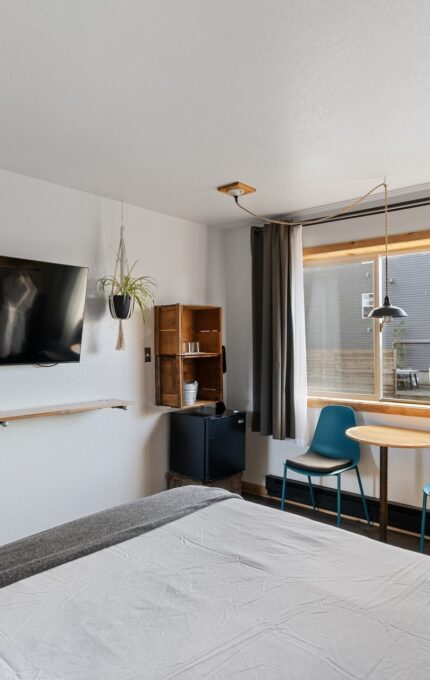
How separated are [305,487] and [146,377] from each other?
1.58m

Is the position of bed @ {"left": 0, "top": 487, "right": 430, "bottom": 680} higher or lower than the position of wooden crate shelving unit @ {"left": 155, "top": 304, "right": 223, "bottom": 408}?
lower

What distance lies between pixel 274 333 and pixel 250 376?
585 millimetres

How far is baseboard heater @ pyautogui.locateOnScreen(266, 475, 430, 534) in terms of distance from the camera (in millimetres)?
3303

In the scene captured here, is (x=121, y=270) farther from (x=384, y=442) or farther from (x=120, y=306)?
(x=384, y=442)

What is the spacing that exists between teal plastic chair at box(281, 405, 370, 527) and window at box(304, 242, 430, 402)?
0.94 feet

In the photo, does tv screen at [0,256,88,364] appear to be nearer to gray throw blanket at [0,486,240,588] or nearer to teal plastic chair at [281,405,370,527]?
gray throw blanket at [0,486,240,588]

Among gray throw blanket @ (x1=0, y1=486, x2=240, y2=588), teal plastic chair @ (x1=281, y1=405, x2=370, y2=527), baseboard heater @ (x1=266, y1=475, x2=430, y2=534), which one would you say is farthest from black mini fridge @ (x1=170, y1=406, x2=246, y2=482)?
gray throw blanket @ (x1=0, y1=486, x2=240, y2=588)

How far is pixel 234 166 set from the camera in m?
2.84

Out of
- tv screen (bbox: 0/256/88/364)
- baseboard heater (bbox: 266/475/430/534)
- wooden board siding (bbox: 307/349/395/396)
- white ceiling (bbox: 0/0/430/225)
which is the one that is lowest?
baseboard heater (bbox: 266/475/430/534)

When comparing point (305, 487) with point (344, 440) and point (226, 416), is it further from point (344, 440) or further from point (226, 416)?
point (226, 416)

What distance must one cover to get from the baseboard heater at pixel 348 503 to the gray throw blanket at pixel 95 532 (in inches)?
70.1

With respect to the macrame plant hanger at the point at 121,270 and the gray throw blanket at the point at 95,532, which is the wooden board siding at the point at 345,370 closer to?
the macrame plant hanger at the point at 121,270

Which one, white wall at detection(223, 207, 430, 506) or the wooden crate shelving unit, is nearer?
white wall at detection(223, 207, 430, 506)

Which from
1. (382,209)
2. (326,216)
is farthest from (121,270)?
(382,209)
